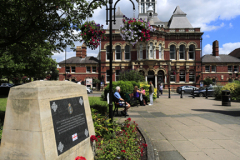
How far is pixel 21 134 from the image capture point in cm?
257

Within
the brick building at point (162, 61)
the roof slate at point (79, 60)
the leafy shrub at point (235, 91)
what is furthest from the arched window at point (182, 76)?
the roof slate at point (79, 60)

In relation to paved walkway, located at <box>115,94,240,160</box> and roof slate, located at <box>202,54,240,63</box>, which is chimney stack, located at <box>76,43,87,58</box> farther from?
paved walkway, located at <box>115,94,240,160</box>

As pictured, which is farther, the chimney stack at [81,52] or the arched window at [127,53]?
the chimney stack at [81,52]

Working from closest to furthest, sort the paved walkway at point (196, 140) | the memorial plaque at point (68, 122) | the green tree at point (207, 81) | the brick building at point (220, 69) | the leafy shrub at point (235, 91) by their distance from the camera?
the memorial plaque at point (68, 122), the paved walkway at point (196, 140), the leafy shrub at point (235, 91), the green tree at point (207, 81), the brick building at point (220, 69)

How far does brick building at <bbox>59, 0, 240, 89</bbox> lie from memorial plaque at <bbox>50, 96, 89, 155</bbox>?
28326 millimetres

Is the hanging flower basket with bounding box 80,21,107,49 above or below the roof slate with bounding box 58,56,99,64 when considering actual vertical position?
below

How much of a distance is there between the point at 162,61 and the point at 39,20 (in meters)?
27.4

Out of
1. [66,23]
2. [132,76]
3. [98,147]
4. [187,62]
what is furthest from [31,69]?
[187,62]

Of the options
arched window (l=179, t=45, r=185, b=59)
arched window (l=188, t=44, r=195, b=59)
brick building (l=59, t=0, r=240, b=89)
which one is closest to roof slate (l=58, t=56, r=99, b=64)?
brick building (l=59, t=0, r=240, b=89)

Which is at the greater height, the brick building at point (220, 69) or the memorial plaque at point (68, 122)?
the brick building at point (220, 69)

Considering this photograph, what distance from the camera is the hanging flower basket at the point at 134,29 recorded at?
19.9ft

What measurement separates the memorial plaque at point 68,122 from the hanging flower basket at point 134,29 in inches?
138

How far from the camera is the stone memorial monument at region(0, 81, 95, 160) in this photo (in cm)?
251

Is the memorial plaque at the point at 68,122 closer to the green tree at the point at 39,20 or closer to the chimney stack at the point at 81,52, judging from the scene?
the green tree at the point at 39,20
